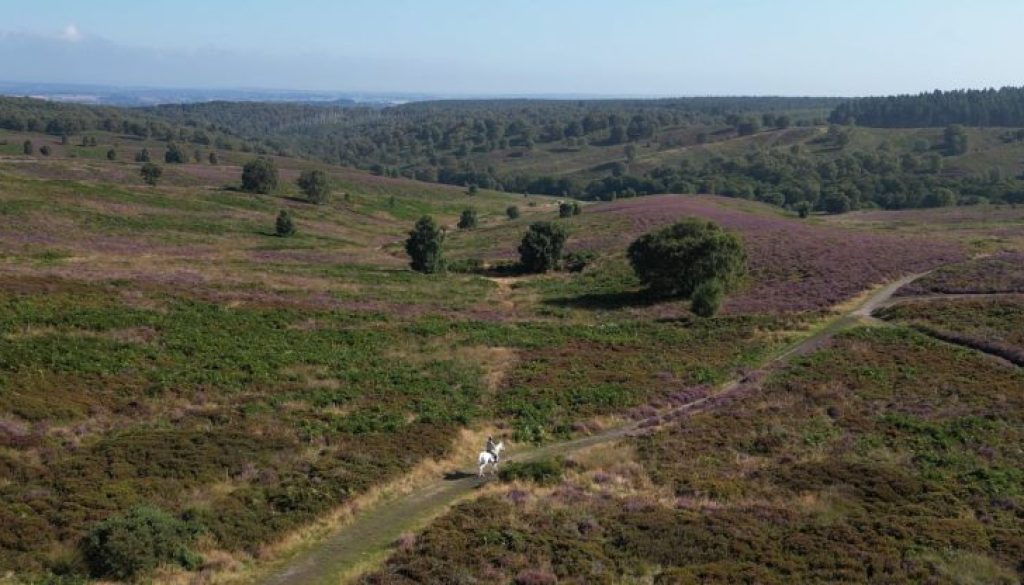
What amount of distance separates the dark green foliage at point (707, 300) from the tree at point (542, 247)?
2508 cm

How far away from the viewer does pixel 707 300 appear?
2090 inches

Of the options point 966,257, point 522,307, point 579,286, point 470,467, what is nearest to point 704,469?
point 470,467

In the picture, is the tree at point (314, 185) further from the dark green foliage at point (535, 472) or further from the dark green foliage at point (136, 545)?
the dark green foliage at point (136, 545)

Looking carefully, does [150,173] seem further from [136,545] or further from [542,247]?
[136,545]

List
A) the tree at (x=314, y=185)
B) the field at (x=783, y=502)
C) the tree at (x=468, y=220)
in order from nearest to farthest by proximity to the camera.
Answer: the field at (x=783, y=502) → the tree at (x=468, y=220) → the tree at (x=314, y=185)

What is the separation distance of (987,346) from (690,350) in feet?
53.5

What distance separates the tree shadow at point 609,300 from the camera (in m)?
60.4

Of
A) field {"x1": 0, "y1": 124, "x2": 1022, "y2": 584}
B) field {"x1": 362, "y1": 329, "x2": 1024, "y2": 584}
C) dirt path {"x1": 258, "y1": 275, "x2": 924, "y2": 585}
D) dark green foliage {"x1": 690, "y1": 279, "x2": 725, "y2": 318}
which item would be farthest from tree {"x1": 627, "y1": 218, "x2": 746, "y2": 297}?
dirt path {"x1": 258, "y1": 275, "x2": 924, "y2": 585}

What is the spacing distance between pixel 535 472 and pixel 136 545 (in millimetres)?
13041

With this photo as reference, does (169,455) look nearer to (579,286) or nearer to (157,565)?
(157,565)

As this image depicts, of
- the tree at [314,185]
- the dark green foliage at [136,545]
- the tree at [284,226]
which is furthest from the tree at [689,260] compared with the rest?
the tree at [314,185]

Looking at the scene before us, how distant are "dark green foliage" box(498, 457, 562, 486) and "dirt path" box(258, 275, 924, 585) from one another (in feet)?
3.28

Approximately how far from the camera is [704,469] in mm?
28000

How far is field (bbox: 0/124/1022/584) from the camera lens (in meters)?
21.2
